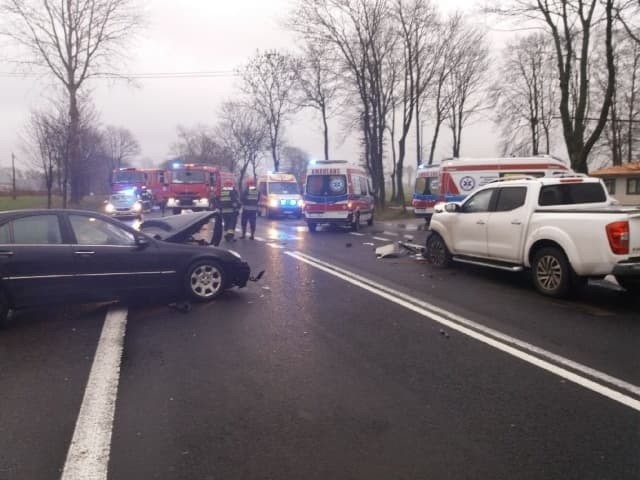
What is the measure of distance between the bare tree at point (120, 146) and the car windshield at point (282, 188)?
74.0 m

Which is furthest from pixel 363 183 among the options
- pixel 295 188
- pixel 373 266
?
pixel 373 266

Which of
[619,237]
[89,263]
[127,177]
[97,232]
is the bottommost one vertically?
[89,263]

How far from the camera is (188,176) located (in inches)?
1172

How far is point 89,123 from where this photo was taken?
103 ft

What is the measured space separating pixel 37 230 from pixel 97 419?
3551 mm

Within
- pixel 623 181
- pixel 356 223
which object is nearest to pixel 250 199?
pixel 356 223

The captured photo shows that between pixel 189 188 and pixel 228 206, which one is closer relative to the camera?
pixel 228 206

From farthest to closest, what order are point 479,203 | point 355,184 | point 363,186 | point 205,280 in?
point 363,186 < point 355,184 < point 479,203 < point 205,280

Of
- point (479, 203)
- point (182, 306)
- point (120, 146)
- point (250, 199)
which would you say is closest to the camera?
point (182, 306)

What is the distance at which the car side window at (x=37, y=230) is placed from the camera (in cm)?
622

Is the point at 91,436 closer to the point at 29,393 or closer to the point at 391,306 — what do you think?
the point at 29,393

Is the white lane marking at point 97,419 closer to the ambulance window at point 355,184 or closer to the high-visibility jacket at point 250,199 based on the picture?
the high-visibility jacket at point 250,199

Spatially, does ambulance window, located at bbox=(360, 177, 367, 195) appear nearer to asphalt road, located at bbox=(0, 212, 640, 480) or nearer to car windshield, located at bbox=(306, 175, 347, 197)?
car windshield, located at bbox=(306, 175, 347, 197)

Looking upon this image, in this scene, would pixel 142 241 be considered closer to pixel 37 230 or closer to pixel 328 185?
pixel 37 230
